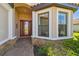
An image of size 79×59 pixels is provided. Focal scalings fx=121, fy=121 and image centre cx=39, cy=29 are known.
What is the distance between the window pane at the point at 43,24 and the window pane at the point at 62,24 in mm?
767

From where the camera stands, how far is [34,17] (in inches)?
338

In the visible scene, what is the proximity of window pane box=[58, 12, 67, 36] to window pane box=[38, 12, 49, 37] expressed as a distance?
77cm

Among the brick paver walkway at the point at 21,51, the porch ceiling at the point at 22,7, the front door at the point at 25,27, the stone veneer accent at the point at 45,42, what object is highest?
the porch ceiling at the point at 22,7

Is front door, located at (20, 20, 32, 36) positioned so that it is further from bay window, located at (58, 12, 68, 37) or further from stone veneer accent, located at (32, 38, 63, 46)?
bay window, located at (58, 12, 68, 37)

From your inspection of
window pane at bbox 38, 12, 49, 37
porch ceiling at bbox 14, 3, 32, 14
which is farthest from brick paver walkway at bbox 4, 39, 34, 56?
porch ceiling at bbox 14, 3, 32, 14

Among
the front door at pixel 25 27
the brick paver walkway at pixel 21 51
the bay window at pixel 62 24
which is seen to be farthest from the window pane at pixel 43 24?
the front door at pixel 25 27

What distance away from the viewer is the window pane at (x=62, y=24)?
7296 mm

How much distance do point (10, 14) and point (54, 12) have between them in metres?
2.65

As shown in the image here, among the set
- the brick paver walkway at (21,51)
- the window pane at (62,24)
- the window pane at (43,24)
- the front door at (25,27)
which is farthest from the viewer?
the front door at (25,27)

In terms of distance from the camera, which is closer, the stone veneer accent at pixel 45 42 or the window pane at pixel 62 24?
the stone veneer accent at pixel 45 42

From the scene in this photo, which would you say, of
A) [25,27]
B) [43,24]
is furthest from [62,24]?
[25,27]

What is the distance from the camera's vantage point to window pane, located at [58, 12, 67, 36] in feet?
23.9

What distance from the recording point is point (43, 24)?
801cm

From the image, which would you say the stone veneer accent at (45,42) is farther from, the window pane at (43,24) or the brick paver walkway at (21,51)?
the brick paver walkway at (21,51)
